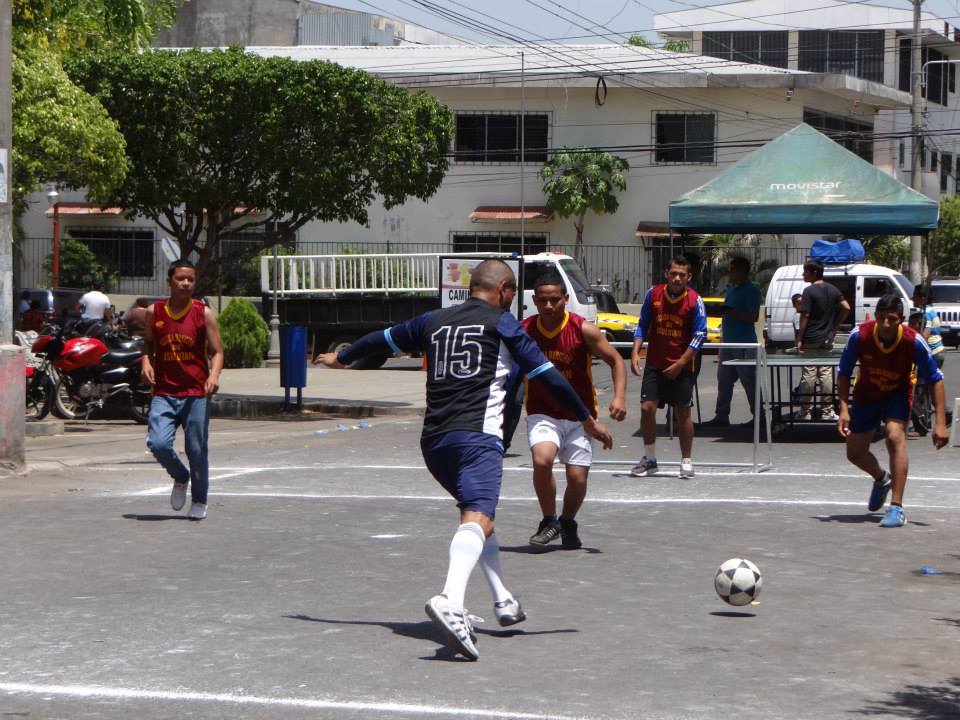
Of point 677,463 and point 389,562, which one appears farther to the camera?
point 677,463

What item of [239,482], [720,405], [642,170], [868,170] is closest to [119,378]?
[239,482]

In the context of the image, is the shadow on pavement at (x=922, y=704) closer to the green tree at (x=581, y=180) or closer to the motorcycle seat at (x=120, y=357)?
the motorcycle seat at (x=120, y=357)

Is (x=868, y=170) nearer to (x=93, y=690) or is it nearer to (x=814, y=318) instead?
(x=814, y=318)

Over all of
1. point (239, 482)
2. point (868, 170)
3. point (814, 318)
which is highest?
point (868, 170)

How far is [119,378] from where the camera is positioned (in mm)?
18984

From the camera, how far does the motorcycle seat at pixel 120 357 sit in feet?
62.0

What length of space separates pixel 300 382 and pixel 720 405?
5856 millimetres

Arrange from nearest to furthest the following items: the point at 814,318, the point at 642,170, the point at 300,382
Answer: the point at 814,318
the point at 300,382
the point at 642,170

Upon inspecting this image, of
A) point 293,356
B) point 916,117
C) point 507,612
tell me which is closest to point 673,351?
point 507,612

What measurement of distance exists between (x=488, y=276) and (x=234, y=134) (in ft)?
56.7

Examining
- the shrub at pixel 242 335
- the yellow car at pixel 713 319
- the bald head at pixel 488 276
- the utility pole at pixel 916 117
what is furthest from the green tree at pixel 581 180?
the bald head at pixel 488 276

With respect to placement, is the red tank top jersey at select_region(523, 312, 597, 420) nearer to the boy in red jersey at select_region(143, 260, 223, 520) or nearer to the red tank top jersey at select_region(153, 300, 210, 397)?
the boy in red jersey at select_region(143, 260, 223, 520)

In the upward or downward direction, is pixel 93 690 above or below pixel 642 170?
below

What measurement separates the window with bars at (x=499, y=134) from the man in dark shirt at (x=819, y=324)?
30.2 m
